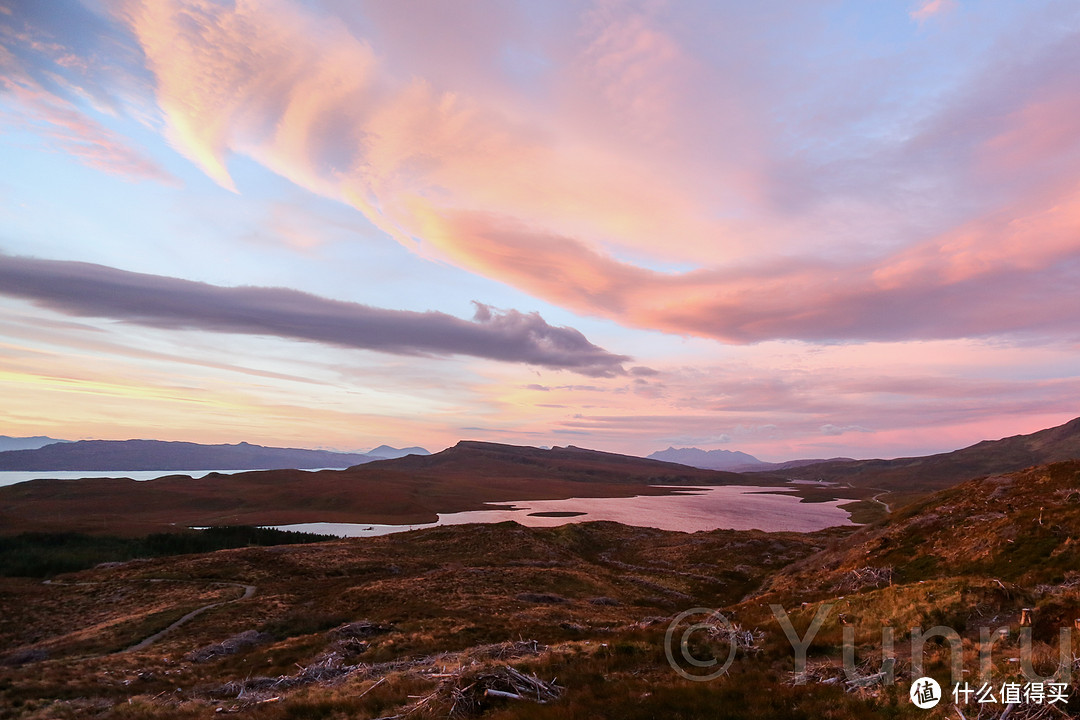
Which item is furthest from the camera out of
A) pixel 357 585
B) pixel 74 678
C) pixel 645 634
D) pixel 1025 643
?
pixel 357 585

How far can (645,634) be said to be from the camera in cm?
2003

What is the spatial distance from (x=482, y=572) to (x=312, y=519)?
292 feet

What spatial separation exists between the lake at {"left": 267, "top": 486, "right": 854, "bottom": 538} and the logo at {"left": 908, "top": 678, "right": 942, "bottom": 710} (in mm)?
93101

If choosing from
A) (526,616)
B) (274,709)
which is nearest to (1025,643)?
(274,709)

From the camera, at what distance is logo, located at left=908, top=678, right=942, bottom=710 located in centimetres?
1108

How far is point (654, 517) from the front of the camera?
124688mm

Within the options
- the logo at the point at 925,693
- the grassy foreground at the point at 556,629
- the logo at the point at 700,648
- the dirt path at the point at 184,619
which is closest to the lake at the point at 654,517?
the dirt path at the point at 184,619

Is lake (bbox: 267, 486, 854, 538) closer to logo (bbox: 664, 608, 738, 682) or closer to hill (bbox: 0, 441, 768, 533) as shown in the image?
hill (bbox: 0, 441, 768, 533)

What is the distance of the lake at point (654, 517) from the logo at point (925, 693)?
93.1 meters

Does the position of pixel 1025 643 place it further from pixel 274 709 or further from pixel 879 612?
pixel 274 709

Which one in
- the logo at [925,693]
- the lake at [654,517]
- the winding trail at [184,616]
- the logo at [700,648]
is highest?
the logo at [925,693]

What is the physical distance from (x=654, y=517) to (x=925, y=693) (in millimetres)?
119365

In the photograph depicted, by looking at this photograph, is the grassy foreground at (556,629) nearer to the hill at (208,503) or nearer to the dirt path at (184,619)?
the dirt path at (184,619)

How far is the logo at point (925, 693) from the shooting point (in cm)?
1108
